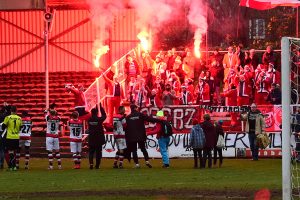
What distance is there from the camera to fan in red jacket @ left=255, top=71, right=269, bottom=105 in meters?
40.4

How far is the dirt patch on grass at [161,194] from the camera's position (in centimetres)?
2034

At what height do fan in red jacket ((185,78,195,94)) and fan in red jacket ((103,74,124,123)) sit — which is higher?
fan in red jacket ((185,78,195,94))

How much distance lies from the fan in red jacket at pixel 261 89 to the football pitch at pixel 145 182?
703 centimetres

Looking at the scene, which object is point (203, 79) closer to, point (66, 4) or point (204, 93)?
point (204, 93)

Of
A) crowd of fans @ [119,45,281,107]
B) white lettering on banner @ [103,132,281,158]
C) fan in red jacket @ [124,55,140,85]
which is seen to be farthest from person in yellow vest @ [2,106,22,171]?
fan in red jacket @ [124,55,140,85]

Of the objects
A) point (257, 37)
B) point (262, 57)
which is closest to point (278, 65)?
point (262, 57)

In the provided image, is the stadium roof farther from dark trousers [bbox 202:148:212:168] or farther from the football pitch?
dark trousers [bbox 202:148:212:168]

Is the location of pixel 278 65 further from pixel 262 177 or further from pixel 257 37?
pixel 262 177

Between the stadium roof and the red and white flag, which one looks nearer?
the red and white flag

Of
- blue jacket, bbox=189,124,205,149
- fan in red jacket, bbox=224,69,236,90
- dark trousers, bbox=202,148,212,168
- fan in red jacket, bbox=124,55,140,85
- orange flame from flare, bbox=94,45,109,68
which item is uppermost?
orange flame from flare, bbox=94,45,109,68

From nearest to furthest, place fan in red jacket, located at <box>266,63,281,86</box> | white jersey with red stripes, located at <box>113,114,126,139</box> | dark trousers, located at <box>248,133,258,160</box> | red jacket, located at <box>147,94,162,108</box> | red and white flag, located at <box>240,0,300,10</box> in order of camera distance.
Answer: red and white flag, located at <box>240,0,300,10</box>
white jersey with red stripes, located at <box>113,114,126,139</box>
dark trousers, located at <box>248,133,258,160</box>
fan in red jacket, located at <box>266,63,281,86</box>
red jacket, located at <box>147,94,162,108</box>

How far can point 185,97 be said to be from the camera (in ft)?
136

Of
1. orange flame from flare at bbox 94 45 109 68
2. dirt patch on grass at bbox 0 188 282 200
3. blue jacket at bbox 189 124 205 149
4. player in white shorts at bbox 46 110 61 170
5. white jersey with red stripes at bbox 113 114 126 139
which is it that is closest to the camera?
dirt patch on grass at bbox 0 188 282 200

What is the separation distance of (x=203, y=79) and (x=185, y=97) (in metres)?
1.07
